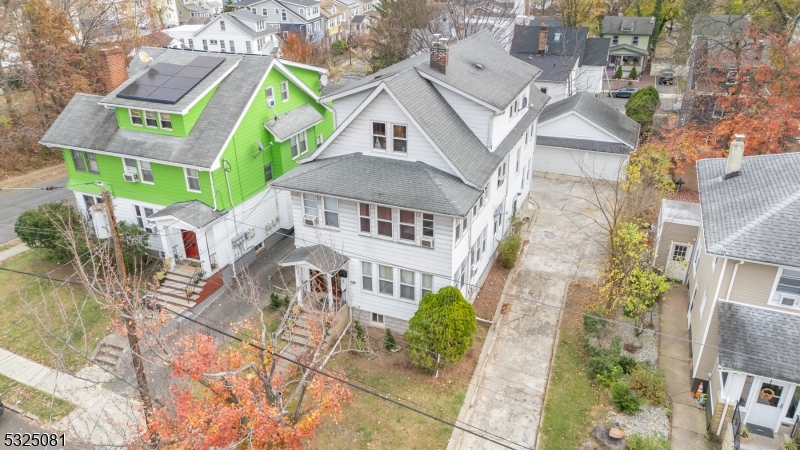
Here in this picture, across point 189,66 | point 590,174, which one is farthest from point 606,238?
point 189,66

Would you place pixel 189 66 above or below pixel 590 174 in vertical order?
above

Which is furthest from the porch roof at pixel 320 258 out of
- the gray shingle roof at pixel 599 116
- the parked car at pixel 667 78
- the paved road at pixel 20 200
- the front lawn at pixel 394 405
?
the parked car at pixel 667 78

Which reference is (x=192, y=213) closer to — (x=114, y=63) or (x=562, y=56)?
(x=114, y=63)

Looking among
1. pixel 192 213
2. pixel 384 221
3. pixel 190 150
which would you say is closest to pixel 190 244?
pixel 192 213

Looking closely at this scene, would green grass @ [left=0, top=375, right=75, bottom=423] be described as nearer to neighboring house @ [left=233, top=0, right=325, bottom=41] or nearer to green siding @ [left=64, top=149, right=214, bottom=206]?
green siding @ [left=64, top=149, right=214, bottom=206]

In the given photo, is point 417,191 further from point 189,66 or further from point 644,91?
point 644,91

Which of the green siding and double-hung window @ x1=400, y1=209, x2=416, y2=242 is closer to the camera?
double-hung window @ x1=400, y1=209, x2=416, y2=242

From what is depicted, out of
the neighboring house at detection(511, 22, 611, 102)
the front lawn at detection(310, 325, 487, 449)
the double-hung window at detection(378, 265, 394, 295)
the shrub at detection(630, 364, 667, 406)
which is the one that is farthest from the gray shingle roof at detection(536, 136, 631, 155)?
the double-hung window at detection(378, 265, 394, 295)
